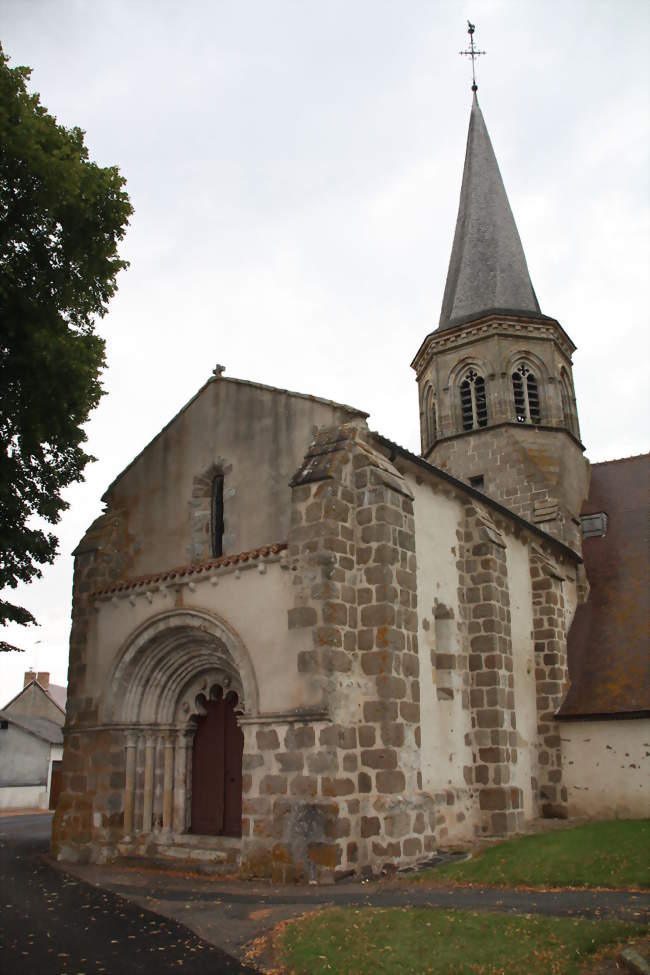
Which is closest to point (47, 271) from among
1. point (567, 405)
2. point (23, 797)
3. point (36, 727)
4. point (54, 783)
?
point (567, 405)

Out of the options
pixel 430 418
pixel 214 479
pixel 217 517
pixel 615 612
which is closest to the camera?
pixel 217 517

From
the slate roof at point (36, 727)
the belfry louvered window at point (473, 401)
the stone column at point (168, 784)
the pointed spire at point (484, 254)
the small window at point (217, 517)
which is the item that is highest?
the pointed spire at point (484, 254)

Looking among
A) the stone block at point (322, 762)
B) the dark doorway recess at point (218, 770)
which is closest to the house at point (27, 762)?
the dark doorway recess at point (218, 770)

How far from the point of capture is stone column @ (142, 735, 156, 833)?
47.4 ft

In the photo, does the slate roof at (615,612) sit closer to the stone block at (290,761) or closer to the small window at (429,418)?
the small window at (429,418)

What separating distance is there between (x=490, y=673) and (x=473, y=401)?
9.89 metres

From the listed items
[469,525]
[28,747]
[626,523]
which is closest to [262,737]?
[469,525]

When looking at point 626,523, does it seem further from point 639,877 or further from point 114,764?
point 114,764

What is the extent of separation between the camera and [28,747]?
117ft

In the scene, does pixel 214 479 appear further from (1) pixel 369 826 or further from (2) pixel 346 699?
(1) pixel 369 826

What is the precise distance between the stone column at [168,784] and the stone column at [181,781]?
72 millimetres

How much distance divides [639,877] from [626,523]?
39.3 ft

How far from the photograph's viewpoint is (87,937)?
27.6 feet

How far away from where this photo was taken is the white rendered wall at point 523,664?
16.3m
